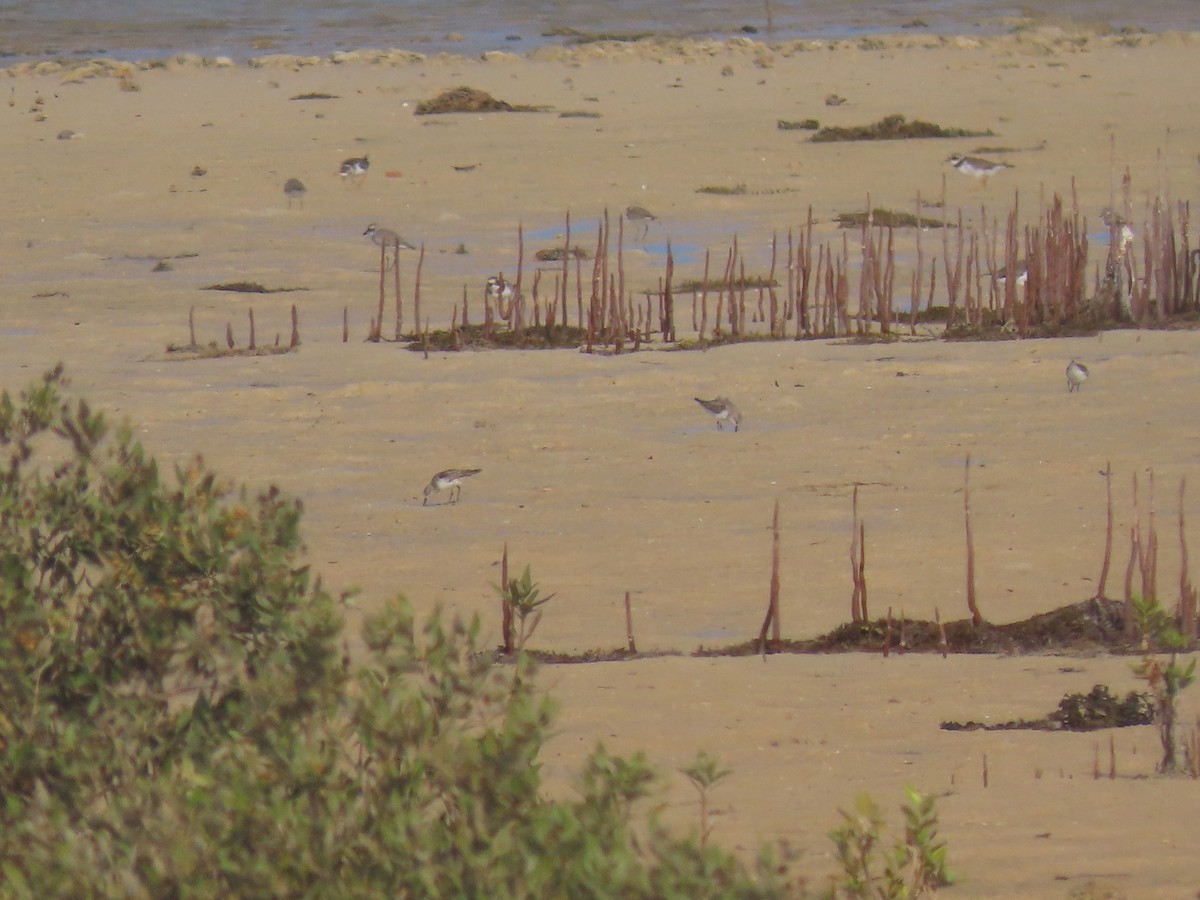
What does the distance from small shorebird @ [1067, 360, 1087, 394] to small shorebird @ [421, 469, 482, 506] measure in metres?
2.66

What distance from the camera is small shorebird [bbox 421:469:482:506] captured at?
7320mm

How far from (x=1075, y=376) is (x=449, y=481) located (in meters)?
2.83

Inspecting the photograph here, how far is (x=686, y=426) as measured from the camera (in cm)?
849

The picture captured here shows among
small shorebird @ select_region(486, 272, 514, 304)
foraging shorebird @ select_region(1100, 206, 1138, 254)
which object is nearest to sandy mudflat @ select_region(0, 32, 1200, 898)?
foraging shorebird @ select_region(1100, 206, 1138, 254)

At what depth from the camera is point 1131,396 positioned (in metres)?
8.63

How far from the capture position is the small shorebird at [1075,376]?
862cm

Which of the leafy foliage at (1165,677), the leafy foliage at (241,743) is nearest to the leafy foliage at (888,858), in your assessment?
the leafy foliage at (241,743)

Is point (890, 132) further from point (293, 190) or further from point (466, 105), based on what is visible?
point (293, 190)

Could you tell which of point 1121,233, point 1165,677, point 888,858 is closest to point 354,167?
point 1121,233

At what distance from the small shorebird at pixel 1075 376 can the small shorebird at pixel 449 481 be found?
2663 millimetres

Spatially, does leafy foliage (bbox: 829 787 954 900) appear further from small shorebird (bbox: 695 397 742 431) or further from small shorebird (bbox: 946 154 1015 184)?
small shorebird (bbox: 946 154 1015 184)

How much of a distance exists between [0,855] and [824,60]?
79.5 ft

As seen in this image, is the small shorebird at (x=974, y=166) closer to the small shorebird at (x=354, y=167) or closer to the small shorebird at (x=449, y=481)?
the small shorebird at (x=354, y=167)

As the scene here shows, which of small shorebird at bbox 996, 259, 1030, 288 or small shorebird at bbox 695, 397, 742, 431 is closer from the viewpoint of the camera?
small shorebird at bbox 695, 397, 742, 431
